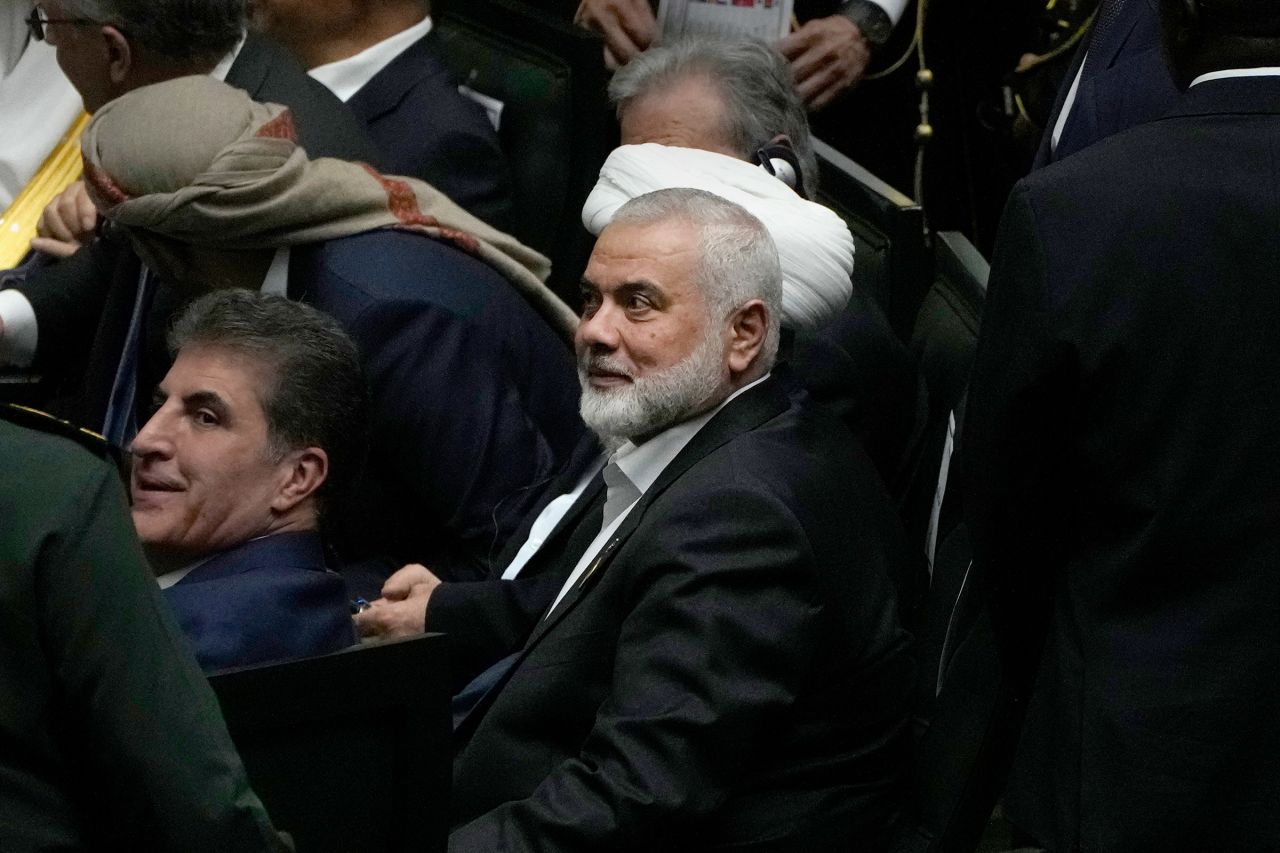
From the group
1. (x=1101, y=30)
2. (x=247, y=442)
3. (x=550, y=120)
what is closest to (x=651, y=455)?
(x=247, y=442)

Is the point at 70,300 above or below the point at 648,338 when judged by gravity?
below

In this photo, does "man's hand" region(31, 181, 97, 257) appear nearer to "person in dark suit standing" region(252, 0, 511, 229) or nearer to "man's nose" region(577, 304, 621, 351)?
"person in dark suit standing" region(252, 0, 511, 229)

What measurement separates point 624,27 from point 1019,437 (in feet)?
7.27

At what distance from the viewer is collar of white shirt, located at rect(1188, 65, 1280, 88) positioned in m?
2.15

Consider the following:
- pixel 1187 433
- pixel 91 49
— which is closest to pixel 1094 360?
pixel 1187 433

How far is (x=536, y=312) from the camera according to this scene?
134 inches

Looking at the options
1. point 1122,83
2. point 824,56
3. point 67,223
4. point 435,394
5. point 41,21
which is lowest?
point 67,223

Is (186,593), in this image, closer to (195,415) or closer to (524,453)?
(195,415)

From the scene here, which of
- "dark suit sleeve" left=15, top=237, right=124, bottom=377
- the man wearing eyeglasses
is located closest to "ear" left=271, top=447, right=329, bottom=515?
the man wearing eyeglasses

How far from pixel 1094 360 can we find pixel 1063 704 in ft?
1.40

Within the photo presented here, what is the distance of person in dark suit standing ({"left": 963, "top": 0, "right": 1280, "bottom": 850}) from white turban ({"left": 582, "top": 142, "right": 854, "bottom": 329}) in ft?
2.28

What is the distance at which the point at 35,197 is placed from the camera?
13.6 feet

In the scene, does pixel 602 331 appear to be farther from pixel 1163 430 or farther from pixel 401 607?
pixel 1163 430

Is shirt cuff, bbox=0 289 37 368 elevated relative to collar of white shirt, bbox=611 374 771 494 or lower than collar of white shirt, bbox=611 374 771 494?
lower
